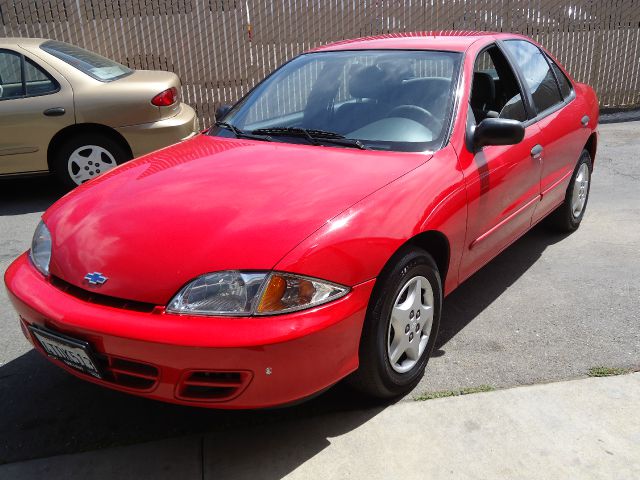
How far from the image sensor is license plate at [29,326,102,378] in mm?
2316

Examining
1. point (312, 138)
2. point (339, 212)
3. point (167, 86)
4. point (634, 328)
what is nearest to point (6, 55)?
point (167, 86)

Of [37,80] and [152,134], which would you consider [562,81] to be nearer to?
[152,134]

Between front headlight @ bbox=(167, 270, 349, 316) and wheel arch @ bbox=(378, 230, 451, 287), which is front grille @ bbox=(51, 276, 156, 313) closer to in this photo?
front headlight @ bbox=(167, 270, 349, 316)

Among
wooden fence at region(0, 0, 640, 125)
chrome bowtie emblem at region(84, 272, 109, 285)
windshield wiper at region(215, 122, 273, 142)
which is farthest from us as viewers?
wooden fence at region(0, 0, 640, 125)

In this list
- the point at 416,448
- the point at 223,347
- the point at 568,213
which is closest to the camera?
the point at 223,347

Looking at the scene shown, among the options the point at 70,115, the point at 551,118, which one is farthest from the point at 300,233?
the point at 70,115

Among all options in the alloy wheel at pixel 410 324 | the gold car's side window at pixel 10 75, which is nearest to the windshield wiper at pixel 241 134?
the alloy wheel at pixel 410 324

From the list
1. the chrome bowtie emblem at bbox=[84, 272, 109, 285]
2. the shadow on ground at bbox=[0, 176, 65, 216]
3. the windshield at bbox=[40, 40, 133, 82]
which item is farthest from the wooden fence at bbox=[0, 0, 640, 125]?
the chrome bowtie emblem at bbox=[84, 272, 109, 285]

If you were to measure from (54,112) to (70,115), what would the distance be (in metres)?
0.15

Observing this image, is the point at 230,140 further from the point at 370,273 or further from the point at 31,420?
the point at 31,420

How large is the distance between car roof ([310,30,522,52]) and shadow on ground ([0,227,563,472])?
2.02 meters

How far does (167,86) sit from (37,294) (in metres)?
4.18

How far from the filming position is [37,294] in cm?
250

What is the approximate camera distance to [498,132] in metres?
3.10
